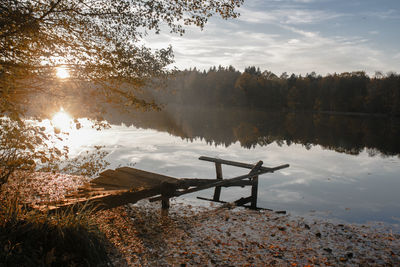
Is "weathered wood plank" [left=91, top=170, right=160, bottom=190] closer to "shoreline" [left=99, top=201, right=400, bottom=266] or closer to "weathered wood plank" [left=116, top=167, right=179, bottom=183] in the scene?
"weathered wood plank" [left=116, top=167, right=179, bottom=183]

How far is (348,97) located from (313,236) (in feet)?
357

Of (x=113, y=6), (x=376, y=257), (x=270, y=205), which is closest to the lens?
(x=376, y=257)

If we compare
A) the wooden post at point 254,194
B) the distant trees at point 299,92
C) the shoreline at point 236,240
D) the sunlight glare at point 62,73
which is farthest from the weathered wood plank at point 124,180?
the distant trees at point 299,92

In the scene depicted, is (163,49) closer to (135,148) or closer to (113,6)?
(113,6)

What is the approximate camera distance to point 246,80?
392ft

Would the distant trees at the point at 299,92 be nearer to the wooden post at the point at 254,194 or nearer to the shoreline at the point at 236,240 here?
the wooden post at the point at 254,194

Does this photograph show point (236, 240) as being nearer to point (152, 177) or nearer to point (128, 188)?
point (128, 188)

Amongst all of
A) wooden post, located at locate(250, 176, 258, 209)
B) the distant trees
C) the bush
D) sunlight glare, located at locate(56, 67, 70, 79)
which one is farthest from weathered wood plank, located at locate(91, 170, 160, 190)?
the distant trees

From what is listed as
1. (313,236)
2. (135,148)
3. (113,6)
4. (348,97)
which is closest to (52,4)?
(113,6)

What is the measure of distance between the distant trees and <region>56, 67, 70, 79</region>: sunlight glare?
83.5 metres

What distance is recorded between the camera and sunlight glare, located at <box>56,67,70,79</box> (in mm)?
10445

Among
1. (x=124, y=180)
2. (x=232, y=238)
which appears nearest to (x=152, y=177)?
(x=124, y=180)

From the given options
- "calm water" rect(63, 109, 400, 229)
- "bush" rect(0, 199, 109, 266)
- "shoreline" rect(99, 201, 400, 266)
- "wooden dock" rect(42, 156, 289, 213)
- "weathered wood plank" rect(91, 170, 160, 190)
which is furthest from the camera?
"calm water" rect(63, 109, 400, 229)

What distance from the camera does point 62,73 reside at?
10.8 meters
